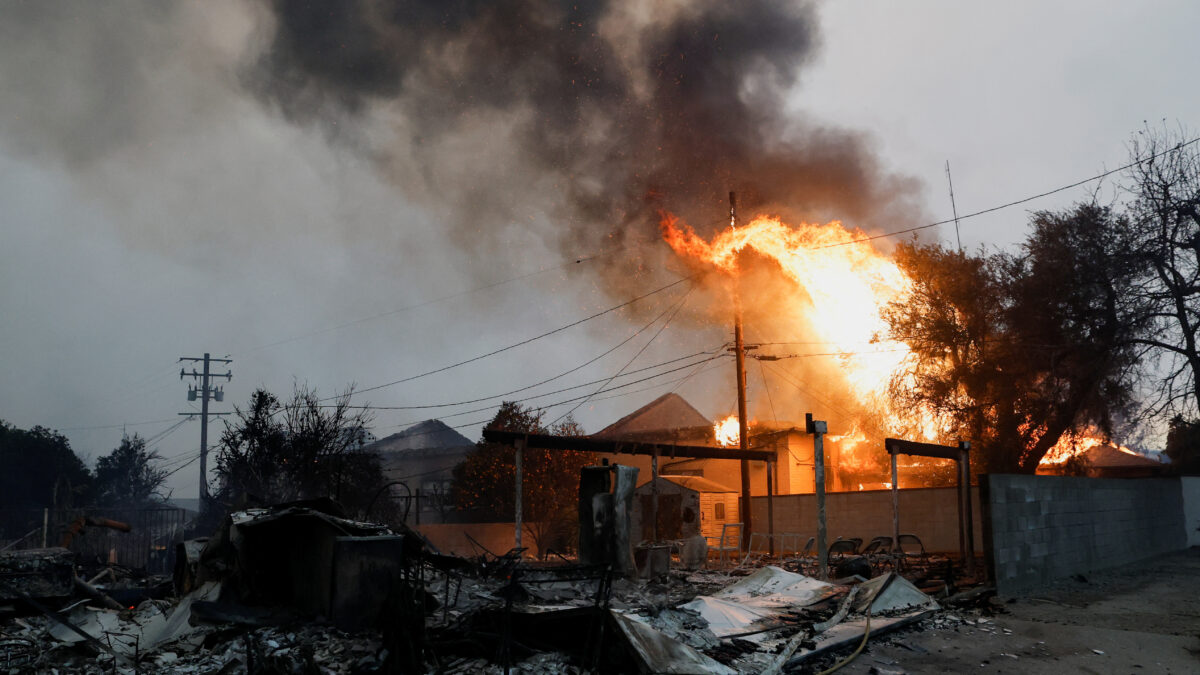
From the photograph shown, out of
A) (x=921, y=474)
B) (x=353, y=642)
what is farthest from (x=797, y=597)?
(x=921, y=474)

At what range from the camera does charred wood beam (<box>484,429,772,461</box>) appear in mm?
16297

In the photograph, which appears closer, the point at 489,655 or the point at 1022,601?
the point at 489,655

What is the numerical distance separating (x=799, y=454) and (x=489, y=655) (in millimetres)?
35123

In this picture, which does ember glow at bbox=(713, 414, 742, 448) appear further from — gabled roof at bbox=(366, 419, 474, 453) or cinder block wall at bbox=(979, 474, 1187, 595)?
gabled roof at bbox=(366, 419, 474, 453)

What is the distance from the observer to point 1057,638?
9.55m

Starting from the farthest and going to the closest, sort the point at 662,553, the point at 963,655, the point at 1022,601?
the point at 662,553 < the point at 1022,601 < the point at 963,655

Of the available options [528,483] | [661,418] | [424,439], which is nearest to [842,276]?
[528,483]

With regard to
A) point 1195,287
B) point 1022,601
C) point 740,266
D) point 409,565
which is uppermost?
point 740,266

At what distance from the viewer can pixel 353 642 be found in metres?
7.52

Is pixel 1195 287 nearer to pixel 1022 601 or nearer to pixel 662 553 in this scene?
pixel 1022 601

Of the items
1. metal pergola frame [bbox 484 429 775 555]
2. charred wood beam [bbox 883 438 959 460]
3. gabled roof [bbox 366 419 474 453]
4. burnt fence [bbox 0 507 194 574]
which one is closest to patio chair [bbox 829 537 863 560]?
metal pergola frame [bbox 484 429 775 555]

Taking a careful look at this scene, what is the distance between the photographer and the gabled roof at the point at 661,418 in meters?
46.2

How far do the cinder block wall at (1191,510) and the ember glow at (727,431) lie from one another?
20.4 m

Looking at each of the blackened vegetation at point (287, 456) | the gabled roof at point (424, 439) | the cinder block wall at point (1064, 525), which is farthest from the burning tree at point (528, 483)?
the gabled roof at point (424, 439)
